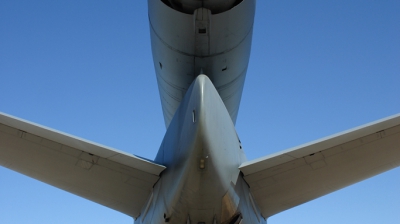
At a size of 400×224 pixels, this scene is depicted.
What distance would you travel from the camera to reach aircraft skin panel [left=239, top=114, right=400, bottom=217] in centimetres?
556

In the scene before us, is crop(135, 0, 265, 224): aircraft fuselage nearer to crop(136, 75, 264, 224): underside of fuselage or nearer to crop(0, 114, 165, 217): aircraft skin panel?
crop(136, 75, 264, 224): underside of fuselage

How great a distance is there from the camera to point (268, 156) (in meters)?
5.73

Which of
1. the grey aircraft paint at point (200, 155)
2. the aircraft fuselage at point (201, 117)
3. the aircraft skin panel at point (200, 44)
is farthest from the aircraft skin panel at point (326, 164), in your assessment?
the aircraft skin panel at point (200, 44)

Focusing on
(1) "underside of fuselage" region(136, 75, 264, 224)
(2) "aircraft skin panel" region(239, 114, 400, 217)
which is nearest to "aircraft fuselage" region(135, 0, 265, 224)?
(1) "underside of fuselage" region(136, 75, 264, 224)

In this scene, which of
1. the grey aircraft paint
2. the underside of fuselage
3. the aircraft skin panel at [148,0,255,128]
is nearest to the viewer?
the underside of fuselage

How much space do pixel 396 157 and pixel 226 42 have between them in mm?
3136

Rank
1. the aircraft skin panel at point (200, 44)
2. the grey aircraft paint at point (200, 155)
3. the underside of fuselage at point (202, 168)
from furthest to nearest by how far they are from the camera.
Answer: the aircraft skin panel at point (200, 44) → the grey aircraft paint at point (200, 155) → the underside of fuselage at point (202, 168)

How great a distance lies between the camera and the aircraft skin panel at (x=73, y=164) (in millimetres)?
5621

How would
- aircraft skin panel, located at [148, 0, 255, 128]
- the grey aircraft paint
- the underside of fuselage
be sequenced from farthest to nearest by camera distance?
aircraft skin panel, located at [148, 0, 255, 128] < the grey aircraft paint < the underside of fuselage

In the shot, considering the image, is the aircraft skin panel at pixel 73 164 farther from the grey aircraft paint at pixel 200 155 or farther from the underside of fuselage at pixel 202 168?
the underside of fuselage at pixel 202 168

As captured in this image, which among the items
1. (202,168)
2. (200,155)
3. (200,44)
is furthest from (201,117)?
(200,44)

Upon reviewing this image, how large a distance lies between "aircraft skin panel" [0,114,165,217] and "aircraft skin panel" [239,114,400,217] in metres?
1.63

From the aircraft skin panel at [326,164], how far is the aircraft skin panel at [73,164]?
5.36ft

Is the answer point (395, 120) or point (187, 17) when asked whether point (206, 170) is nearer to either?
point (187, 17)
